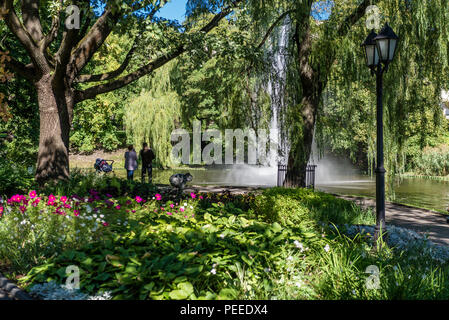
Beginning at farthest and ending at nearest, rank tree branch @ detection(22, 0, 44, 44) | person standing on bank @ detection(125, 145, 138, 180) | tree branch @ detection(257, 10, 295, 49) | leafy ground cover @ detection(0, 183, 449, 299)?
person standing on bank @ detection(125, 145, 138, 180) < tree branch @ detection(22, 0, 44, 44) < tree branch @ detection(257, 10, 295, 49) < leafy ground cover @ detection(0, 183, 449, 299)

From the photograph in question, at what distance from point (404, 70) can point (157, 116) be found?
1894 cm

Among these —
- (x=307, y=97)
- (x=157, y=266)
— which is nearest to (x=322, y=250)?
(x=157, y=266)

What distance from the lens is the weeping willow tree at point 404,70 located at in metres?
8.37

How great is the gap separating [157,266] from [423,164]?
30953 mm

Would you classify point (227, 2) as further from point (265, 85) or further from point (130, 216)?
point (130, 216)

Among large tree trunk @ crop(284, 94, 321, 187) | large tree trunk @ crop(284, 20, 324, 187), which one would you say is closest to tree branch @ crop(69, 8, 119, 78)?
large tree trunk @ crop(284, 20, 324, 187)

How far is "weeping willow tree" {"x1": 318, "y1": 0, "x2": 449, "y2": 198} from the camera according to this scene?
8367 mm

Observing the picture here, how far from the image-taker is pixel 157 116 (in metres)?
25.5

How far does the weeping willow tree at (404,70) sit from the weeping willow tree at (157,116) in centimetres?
1717

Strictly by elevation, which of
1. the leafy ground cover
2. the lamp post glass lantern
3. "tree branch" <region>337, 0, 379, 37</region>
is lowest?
the leafy ground cover

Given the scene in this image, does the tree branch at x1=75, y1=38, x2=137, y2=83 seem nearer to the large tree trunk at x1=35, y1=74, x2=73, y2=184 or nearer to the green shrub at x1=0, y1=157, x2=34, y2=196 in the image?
the large tree trunk at x1=35, y1=74, x2=73, y2=184

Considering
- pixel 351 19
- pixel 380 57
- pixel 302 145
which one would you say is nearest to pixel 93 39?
pixel 302 145

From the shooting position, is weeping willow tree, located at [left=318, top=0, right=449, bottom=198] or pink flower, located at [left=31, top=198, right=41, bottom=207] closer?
pink flower, located at [left=31, top=198, right=41, bottom=207]

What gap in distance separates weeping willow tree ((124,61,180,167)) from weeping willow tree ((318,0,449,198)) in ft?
56.3
